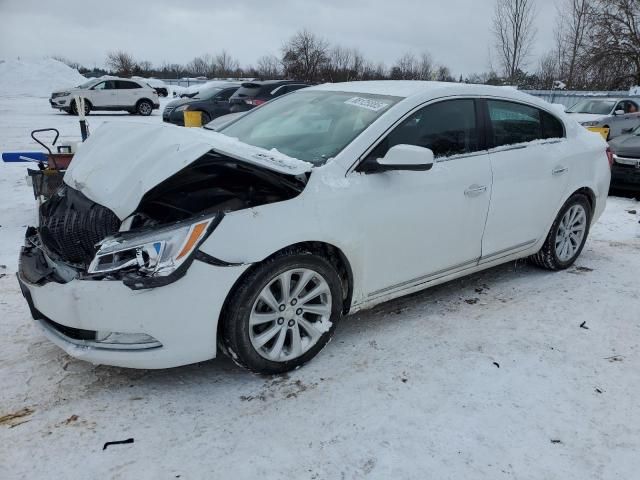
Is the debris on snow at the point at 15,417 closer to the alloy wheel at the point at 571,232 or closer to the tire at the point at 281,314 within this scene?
the tire at the point at 281,314

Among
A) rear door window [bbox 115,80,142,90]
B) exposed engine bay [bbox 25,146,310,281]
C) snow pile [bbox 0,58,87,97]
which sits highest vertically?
snow pile [bbox 0,58,87,97]

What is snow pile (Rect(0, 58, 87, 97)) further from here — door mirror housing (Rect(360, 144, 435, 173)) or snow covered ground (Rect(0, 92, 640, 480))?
door mirror housing (Rect(360, 144, 435, 173))

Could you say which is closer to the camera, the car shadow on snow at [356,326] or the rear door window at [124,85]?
the car shadow on snow at [356,326]

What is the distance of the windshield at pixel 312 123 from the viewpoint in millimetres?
3369

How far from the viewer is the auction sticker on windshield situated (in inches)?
137

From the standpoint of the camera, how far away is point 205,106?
16.0 metres

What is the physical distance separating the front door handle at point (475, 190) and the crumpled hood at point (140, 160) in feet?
4.09

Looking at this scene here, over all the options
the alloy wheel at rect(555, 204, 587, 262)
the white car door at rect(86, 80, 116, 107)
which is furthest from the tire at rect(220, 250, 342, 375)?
the white car door at rect(86, 80, 116, 107)

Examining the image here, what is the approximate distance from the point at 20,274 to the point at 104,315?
0.80 meters

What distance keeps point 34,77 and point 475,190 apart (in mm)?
43306

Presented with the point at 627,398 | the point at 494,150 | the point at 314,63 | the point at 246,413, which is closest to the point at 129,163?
the point at 246,413

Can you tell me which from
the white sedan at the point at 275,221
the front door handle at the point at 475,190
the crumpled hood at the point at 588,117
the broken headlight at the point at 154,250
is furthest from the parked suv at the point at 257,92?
the broken headlight at the point at 154,250

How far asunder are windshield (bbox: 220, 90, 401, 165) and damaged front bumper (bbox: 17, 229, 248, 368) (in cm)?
106

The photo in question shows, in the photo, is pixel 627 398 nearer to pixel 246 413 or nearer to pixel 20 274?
pixel 246 413
